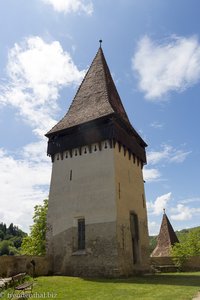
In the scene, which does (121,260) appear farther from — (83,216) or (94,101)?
(94,101)

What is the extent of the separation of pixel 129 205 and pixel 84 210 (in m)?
2.99

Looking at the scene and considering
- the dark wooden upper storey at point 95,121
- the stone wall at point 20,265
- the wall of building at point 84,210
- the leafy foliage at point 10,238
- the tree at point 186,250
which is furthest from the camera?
the leafy foliage at point 10,238

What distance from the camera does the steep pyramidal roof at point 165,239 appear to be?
3098 centimetres

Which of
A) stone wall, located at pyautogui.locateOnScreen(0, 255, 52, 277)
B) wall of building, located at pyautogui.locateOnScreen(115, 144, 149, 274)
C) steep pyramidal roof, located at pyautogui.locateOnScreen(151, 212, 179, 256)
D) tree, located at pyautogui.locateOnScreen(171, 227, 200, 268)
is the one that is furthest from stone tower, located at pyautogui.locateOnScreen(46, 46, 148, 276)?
steep pyramidal roof, located at pyautogui.locateOnScreen(151, 212, 179, 256)

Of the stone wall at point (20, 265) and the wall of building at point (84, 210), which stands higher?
the wall of building at point (84, 210)

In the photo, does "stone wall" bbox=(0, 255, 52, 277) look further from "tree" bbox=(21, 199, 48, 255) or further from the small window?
"tree" bbox=(21, 199, 48, 255)

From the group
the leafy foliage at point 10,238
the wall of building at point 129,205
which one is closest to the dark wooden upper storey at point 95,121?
the wall of building at point 129,205

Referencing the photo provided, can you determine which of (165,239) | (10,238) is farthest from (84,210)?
(10,238)

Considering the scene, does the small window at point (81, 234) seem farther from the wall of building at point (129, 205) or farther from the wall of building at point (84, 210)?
the wall of building at point (129, 205)

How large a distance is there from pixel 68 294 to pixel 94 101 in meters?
14.0

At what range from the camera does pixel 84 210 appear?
18.0 metres

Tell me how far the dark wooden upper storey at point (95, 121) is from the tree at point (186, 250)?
896 cm

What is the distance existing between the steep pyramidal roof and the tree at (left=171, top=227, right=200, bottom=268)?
1954 mm

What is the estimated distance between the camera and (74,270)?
17062mm
